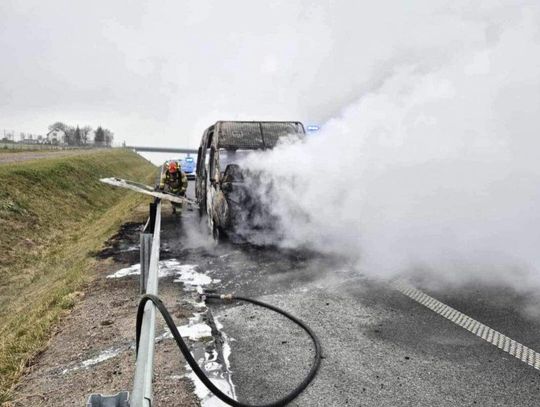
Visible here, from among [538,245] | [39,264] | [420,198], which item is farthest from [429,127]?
[39,264]

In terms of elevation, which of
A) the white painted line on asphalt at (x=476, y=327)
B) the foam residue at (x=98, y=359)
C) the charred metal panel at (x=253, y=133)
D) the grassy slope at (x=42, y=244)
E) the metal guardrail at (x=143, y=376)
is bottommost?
the grassy slope at (x=42, y=244)

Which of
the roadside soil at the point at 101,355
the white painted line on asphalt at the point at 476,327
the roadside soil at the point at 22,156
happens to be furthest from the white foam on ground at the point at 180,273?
the roadside soil at the point at 22,156

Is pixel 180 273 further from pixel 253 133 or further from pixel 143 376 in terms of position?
pixel 143 376

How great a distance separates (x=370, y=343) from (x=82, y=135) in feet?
354

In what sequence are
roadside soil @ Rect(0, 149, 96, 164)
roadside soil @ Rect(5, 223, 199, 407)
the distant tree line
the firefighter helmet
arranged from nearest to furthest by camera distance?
roadside soil @ Rect(5, 223, 199, 407) → the firefighter helmet → roadside soil @ Rect(0, 149, 96, 164) → the distant tree line

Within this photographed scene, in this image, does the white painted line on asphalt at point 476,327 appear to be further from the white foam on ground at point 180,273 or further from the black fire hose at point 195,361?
the white foam on ground at point 180,273

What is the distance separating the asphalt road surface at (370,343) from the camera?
11.4 ft

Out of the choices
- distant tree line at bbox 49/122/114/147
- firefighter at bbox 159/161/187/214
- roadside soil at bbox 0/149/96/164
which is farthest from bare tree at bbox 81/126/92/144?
firefighter at bbox 159/161/187/214

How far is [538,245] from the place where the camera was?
6.03m

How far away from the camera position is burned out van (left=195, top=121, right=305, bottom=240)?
27.5 ft

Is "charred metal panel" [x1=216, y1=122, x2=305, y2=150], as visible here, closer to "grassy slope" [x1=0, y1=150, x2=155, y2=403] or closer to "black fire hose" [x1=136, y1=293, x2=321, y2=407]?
"grassy slope" [x1=0, y1=150, x2=155, y2=403]

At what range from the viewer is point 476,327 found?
4555 millimetres

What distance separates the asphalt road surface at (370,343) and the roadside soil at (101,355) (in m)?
0.50

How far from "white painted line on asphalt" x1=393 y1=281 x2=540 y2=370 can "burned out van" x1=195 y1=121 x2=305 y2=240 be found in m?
3.30
